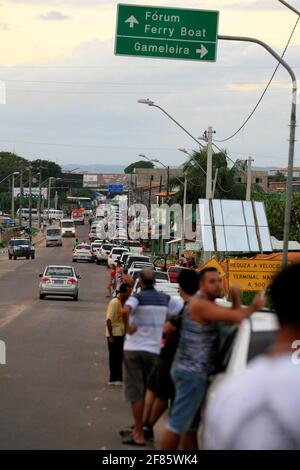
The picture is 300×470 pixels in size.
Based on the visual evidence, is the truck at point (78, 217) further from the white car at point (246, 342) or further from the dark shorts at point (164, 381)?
the white car at point (246, 342)

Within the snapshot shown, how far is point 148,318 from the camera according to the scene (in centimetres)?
1176

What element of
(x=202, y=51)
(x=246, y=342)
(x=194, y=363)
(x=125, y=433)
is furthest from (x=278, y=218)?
(x=246, y=342)

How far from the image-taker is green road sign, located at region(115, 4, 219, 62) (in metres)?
19.2

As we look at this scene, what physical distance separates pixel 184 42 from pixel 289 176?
139 inches

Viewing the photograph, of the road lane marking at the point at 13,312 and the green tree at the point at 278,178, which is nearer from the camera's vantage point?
the road lane marking at the point at 13,312

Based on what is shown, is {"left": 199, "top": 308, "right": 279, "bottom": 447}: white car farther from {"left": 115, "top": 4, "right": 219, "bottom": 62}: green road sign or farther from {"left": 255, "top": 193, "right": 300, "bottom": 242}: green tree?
{"left": 255, "top": 193, "right": 300, "bottom": 242}: green tree

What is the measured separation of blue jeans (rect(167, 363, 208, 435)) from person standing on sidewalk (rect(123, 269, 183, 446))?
2.42 meters

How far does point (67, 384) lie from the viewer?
1667 centimetres

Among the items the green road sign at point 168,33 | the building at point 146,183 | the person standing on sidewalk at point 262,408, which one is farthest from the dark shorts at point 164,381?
the building at point 146,183

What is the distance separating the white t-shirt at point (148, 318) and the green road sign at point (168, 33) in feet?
27.3

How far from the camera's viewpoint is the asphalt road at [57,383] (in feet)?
39.6

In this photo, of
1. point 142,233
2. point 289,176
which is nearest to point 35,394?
point 289,176
